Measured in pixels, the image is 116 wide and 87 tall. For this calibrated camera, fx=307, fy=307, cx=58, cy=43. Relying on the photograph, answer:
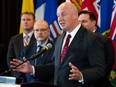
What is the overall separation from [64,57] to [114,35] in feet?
5.75

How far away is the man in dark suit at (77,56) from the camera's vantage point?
2621 millimetres

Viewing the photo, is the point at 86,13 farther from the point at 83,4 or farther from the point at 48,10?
the point at 48,10

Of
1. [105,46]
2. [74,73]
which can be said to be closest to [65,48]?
[74,73]

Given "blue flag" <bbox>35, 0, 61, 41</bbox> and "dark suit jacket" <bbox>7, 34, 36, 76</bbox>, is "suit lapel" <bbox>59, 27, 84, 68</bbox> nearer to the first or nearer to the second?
"dark suit jacket" <bbox>7, 34, 36, 76</bbox>

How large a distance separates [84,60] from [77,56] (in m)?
0.07

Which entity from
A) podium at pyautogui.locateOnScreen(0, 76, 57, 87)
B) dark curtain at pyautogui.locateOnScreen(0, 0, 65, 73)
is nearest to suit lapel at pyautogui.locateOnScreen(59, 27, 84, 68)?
podium at pyautogui.locateOnScreen(0, 76, 57, 87)

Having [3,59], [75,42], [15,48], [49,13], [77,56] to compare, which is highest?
[49,13]

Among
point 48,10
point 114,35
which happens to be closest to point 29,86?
point 114,35

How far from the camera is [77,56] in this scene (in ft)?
8.83

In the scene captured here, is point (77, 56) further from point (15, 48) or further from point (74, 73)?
point (15, 48)

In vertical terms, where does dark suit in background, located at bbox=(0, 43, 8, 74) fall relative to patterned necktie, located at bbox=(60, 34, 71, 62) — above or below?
below

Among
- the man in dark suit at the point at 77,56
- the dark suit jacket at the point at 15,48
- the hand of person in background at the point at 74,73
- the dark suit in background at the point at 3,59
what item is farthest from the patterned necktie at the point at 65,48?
the dark suit in background at the point at 3,59

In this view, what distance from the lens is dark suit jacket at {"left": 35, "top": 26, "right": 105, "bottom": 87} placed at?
2613 mm

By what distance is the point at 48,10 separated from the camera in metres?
5.30
